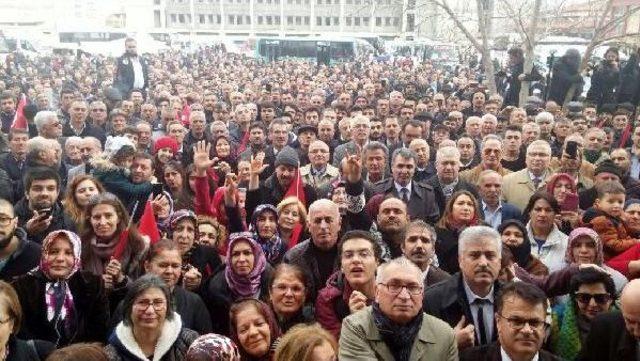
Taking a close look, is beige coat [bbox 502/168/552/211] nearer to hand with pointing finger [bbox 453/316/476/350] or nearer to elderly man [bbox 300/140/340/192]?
elderly man [bbox 300/140/340/192]

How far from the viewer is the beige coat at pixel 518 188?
607 centimetres

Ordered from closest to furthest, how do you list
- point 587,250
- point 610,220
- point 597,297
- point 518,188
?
point 597,297 → point 587,250 → point 610,220 → point 518,188

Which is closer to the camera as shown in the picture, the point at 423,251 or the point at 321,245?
the point at 423,251

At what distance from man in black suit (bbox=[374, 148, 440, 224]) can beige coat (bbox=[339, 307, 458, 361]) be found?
2552 millimetres

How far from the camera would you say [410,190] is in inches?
225

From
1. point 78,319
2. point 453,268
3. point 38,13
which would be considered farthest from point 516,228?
point 38,13

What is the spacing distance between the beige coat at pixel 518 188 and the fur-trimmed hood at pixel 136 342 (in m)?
3.74

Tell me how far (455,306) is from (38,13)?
67253 mm

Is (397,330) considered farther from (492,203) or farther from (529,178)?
(529,178)

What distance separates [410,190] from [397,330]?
2789 mm

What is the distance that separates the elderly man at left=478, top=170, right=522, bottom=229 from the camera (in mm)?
5418

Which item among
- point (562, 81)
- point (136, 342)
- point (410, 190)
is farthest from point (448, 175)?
point (562, 81)

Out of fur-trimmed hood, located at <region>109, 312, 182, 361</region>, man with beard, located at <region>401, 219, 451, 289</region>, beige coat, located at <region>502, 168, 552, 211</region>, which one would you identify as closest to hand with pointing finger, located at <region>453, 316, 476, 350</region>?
man with beard, located at <region>401, 219, 451, 289</region>

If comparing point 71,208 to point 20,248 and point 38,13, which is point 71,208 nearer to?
point 20,248
